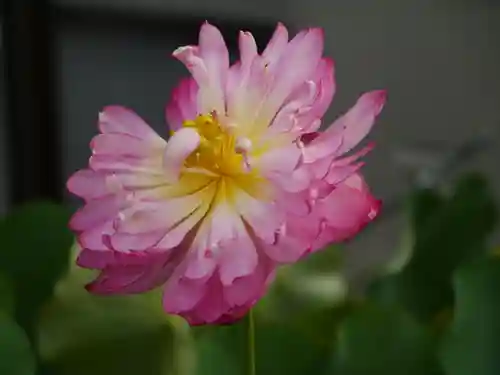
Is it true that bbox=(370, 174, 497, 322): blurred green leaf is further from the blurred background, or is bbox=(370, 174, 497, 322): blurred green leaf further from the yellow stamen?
the blurred background

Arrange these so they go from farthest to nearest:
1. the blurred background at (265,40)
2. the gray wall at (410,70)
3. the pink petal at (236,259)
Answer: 1. the gray wall at (410,70)
2. the blurred background at (265,40)
3. the pink petal at (236,259)

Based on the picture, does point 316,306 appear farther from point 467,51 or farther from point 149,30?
point 467,51

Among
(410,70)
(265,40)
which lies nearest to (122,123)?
(265,40)

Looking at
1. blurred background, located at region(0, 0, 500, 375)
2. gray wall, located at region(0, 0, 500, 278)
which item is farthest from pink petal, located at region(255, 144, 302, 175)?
gray wall, located at region(0, 0, 500, 278)

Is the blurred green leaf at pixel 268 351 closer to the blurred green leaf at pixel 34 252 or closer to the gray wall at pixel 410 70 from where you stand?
the blurred green leaf at pixel 34 252

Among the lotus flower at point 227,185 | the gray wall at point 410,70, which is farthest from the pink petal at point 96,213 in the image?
the gray wall at point 410,70
